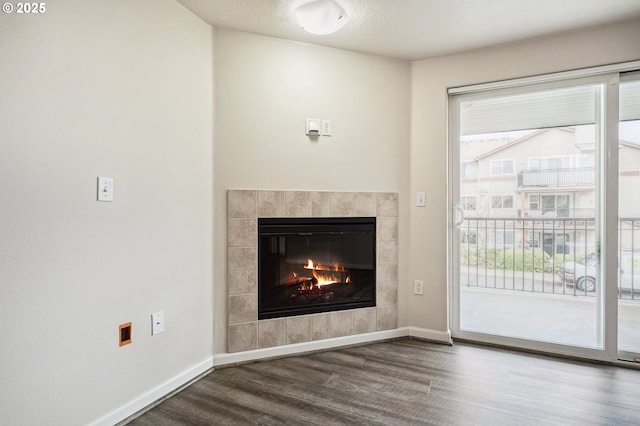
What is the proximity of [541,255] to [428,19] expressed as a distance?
78.8 inches

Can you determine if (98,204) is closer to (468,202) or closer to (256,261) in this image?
(256,261)

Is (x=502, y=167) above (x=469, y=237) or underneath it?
above

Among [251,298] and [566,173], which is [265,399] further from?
[566,173]

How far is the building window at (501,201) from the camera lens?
9.41 feet

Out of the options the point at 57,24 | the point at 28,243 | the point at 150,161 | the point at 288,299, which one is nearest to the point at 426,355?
the point at 288,299

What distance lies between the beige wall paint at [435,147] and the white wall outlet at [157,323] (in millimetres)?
1983

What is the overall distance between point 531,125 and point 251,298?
8.47 ft

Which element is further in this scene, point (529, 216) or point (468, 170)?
point (468, 170)

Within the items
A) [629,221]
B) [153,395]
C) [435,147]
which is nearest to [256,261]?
[153,395]

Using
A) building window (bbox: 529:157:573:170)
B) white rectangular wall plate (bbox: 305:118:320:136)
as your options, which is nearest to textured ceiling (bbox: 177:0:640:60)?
white rectangular wall plate (bbox: 305:118:320:136)

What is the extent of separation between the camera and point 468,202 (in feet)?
9.90

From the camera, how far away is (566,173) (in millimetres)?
2699

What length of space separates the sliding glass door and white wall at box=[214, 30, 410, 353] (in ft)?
1.73

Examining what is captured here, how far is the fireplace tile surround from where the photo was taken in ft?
8.37
